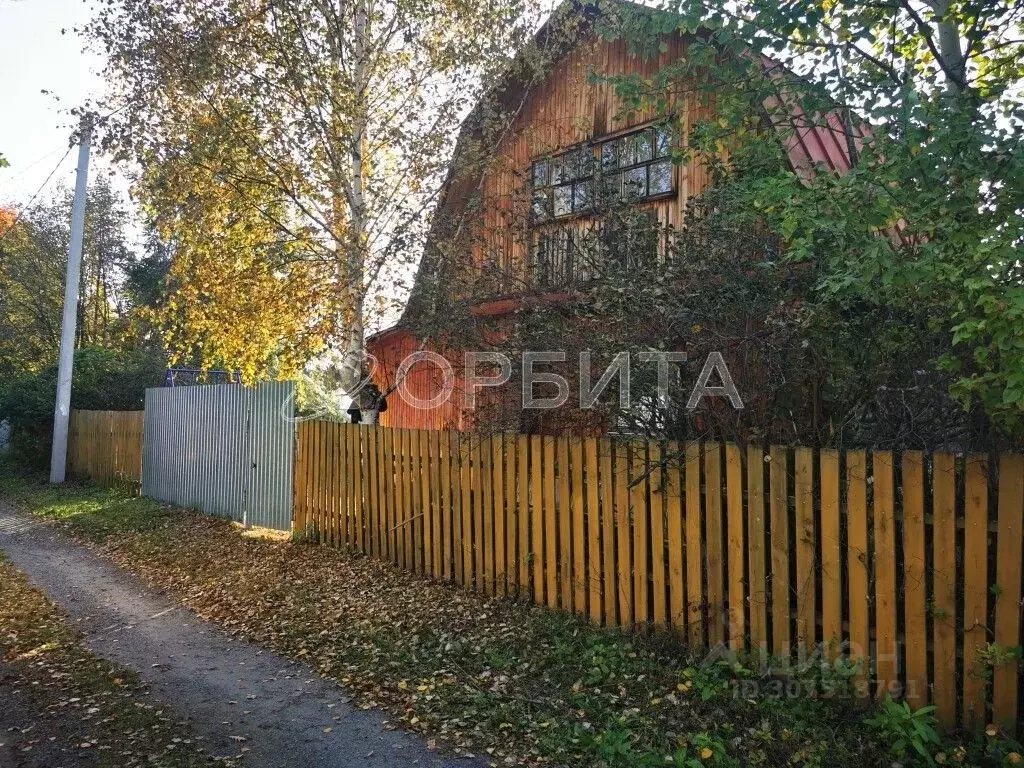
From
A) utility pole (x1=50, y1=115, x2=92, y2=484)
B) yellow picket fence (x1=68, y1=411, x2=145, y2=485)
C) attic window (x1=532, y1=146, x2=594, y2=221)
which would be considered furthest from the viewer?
utility pole (x1=50, y1=115, x2=92, y2=484)

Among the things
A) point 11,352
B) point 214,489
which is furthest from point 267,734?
point 11,352

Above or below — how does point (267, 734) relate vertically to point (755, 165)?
below

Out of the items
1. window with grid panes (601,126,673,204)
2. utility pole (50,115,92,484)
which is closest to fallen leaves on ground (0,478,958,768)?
window with grid panes (601,126,673,204)

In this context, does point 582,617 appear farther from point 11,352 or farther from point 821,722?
point 11,352

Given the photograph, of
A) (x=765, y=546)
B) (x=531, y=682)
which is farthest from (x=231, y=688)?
(x=765, y=546)

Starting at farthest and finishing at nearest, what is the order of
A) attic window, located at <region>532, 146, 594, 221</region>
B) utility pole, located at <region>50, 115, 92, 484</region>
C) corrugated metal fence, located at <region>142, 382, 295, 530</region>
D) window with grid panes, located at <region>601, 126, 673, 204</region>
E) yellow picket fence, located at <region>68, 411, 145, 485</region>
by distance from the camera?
utility pole, located at <region>50, 115, 92, 484</region> < yellow picket fence, located at <region>68, 411, 145, 485</region> < corrugated metal fence, located at <region>142, 382, 295, 530</region> < window with grid panes, located at <region>601, 126, 673, 204</region> < attic window, located at <region>532, 146, 594, 221</region>

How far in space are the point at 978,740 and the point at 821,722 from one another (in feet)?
2.47

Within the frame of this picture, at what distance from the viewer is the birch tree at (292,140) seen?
9547mm

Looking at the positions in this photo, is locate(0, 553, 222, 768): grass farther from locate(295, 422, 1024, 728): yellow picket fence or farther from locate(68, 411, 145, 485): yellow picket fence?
locate(68, 411, 145, 485): yellow picket fence

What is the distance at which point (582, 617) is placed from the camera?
584 cm

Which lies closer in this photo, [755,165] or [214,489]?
[755,165]

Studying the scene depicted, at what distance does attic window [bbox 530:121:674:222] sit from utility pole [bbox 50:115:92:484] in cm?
1216

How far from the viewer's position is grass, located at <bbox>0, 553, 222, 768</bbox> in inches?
160

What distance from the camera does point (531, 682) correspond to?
16.0 ft
